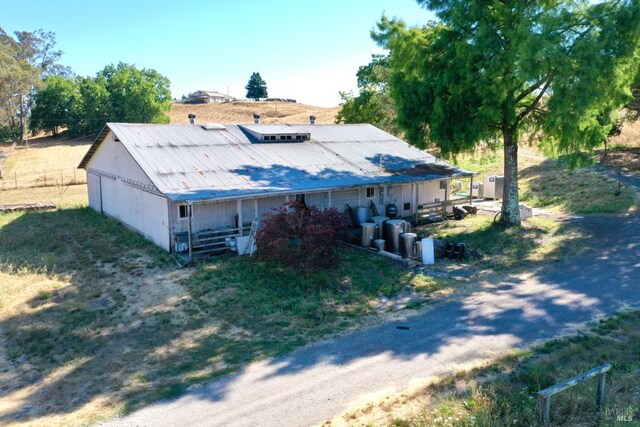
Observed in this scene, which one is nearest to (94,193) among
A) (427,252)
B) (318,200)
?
(318,200)

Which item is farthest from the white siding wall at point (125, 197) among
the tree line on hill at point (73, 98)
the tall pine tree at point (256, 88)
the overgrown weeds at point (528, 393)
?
the tall pine tree at point (256, 88)

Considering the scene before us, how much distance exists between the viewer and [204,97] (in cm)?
11500

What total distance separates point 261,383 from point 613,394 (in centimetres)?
629

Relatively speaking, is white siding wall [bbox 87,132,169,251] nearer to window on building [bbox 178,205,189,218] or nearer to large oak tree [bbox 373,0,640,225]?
window on building [bbox 178,205,189,218]

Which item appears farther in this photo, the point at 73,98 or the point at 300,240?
the point at 73,98

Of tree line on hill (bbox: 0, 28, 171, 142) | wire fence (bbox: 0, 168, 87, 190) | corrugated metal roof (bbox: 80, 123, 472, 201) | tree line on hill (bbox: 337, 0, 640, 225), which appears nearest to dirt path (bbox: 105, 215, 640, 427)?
tree line on hill (bbox: 337, 0, 640, 225)

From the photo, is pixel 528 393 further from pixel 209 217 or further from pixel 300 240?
pixel 209 217

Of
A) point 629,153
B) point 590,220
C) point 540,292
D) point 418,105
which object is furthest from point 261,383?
point 629,153

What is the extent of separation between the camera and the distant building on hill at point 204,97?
115000 millimetres

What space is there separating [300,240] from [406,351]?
5965 mm

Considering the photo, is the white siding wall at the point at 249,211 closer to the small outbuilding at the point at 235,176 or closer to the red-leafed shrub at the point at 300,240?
the small outbuilding at the point at 235,176

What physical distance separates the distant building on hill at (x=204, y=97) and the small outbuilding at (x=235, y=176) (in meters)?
90.3

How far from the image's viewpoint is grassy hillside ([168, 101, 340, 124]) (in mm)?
83438

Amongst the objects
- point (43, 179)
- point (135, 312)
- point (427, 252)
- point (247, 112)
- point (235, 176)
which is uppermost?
point (247, 112)
